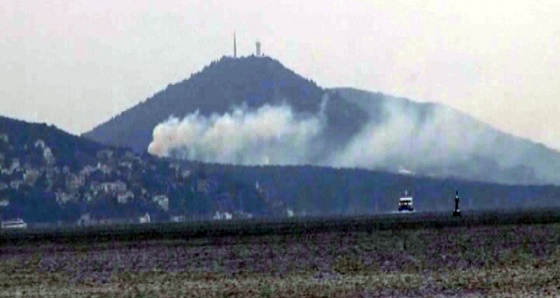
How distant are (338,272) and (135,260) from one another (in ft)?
180

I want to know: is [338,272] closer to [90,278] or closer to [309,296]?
[90,278]

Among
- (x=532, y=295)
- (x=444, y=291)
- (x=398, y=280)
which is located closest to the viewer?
(x=532, y=295)

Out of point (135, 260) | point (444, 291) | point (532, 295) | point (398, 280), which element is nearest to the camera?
point (532, 295)

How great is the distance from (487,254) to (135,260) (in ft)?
133

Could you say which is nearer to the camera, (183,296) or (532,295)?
(532,295)

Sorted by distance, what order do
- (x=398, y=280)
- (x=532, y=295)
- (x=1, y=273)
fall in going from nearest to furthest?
(x=532, y=295) < (x=398, y=280) < (x=1, y=273)

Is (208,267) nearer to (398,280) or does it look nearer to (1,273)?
(1,273)

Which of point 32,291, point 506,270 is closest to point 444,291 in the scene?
point 506,270

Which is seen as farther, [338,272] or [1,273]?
[1,273]

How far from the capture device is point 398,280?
119750 mm

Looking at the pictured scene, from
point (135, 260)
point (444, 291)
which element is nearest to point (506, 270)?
point (444, 291)

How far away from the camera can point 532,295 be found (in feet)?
310

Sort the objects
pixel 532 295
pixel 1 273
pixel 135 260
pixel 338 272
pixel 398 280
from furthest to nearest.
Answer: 1. pixel 135 260
2. pixel 1 273
3. pixel 338 272
4. pixel 398 280
5. pixel 532 295

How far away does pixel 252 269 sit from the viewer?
5891 inches
